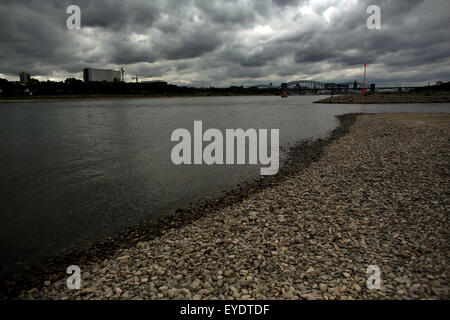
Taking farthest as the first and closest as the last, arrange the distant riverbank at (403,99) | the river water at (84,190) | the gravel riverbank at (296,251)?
the distant riverbank at (403,99) → the river water at (84,190) → the gravel riverbank at (296,251)

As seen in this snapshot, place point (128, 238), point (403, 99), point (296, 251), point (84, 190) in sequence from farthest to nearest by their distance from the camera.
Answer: point (403, 99) < point (84, 190) < point (128, 238) < point (296, 251)

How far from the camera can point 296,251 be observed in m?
7.20

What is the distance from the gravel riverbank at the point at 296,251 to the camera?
5891 millimetres

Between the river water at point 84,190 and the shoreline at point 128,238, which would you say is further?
the river water at point 84,190

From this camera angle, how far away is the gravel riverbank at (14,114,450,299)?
5.89m

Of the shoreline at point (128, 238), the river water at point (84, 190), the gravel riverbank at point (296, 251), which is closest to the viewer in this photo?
the gravel riverbank at point (296, 251)

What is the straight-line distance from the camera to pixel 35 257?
8.29m

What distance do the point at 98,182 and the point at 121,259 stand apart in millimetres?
9572

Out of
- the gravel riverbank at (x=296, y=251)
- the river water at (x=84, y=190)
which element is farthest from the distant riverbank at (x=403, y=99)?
the gravel riverbank at (x=296, y=251)

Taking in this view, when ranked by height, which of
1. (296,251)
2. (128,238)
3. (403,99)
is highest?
(403,99)

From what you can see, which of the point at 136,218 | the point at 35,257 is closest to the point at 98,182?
the point at 136,218

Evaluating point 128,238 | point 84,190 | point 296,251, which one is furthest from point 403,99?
point 128,238

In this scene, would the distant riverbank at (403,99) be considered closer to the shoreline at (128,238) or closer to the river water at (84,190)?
the river water at (84,190)

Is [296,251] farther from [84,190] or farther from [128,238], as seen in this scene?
[84,190]
